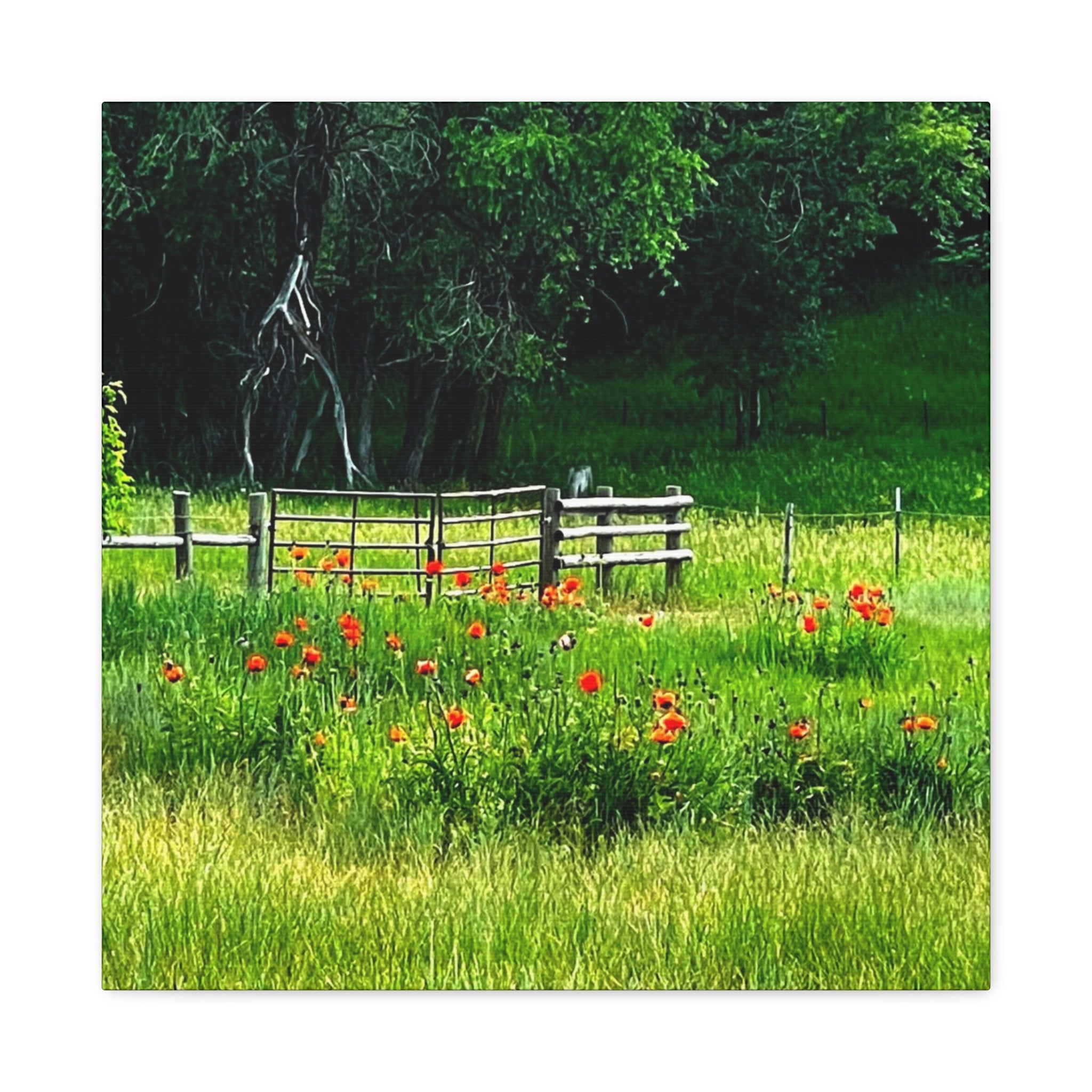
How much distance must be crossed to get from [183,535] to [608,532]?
1.48 meters

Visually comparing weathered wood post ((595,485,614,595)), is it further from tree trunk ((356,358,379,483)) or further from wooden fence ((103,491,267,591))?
wooden fence ((103,491,267,591))

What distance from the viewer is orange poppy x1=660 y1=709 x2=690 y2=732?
5.45 m

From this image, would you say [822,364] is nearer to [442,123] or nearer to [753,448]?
[753,448]

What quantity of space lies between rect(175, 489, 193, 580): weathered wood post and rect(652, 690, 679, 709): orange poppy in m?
1.66

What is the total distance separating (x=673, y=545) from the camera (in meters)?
6.07

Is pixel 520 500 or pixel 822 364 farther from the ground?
pixel 822 364

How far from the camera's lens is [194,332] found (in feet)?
19.5

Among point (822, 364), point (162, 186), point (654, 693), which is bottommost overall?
point (654, 693)

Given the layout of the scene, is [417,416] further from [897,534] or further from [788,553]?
[897,534]

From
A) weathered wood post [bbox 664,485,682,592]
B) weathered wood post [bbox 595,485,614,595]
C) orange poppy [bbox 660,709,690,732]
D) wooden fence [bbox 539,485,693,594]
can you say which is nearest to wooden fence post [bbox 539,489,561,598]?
wooden fence [bbox 539,485,693,594]

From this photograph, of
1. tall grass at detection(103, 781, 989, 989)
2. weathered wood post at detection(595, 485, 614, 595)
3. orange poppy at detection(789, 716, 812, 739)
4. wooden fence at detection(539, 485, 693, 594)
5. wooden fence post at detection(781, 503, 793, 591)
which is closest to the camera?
tall grass at detection(103, 781, 989, 989)

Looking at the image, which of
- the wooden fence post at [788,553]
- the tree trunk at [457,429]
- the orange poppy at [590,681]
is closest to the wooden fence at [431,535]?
the tree trunk at [457,429]
